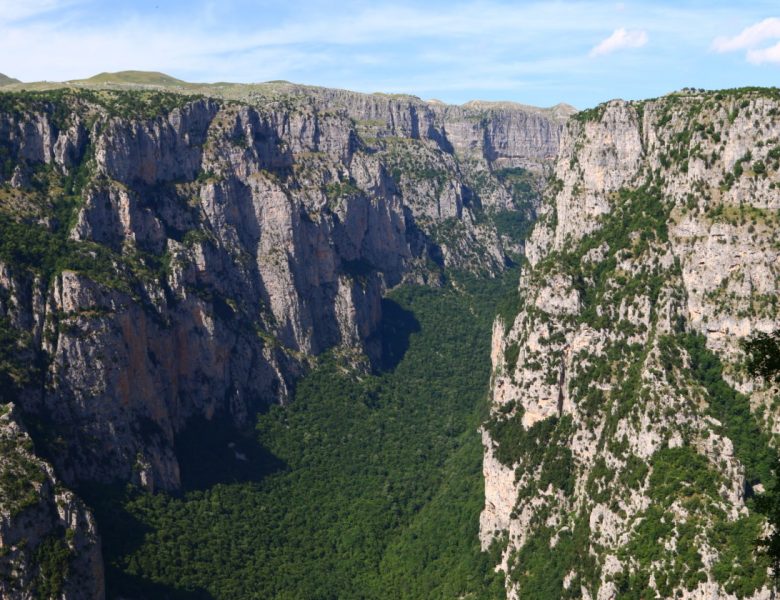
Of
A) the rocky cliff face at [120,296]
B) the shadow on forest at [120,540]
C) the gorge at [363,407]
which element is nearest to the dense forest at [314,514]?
the shadow on forest at [120,540]

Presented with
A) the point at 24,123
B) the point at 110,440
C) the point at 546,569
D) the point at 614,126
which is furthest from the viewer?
the point at 24,123

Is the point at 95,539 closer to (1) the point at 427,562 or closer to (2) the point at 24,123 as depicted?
(1) the point at 427,562

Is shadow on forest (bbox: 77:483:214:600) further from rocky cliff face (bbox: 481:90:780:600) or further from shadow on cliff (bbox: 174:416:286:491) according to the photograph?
rocky cliff face (bbox: 481:90:780:600)

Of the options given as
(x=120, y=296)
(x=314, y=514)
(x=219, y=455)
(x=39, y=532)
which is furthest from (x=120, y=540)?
(x=314, y=514)

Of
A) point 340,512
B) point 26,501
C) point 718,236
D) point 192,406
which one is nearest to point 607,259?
point 718,236

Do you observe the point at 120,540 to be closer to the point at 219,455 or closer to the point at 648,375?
the point at 219,455
